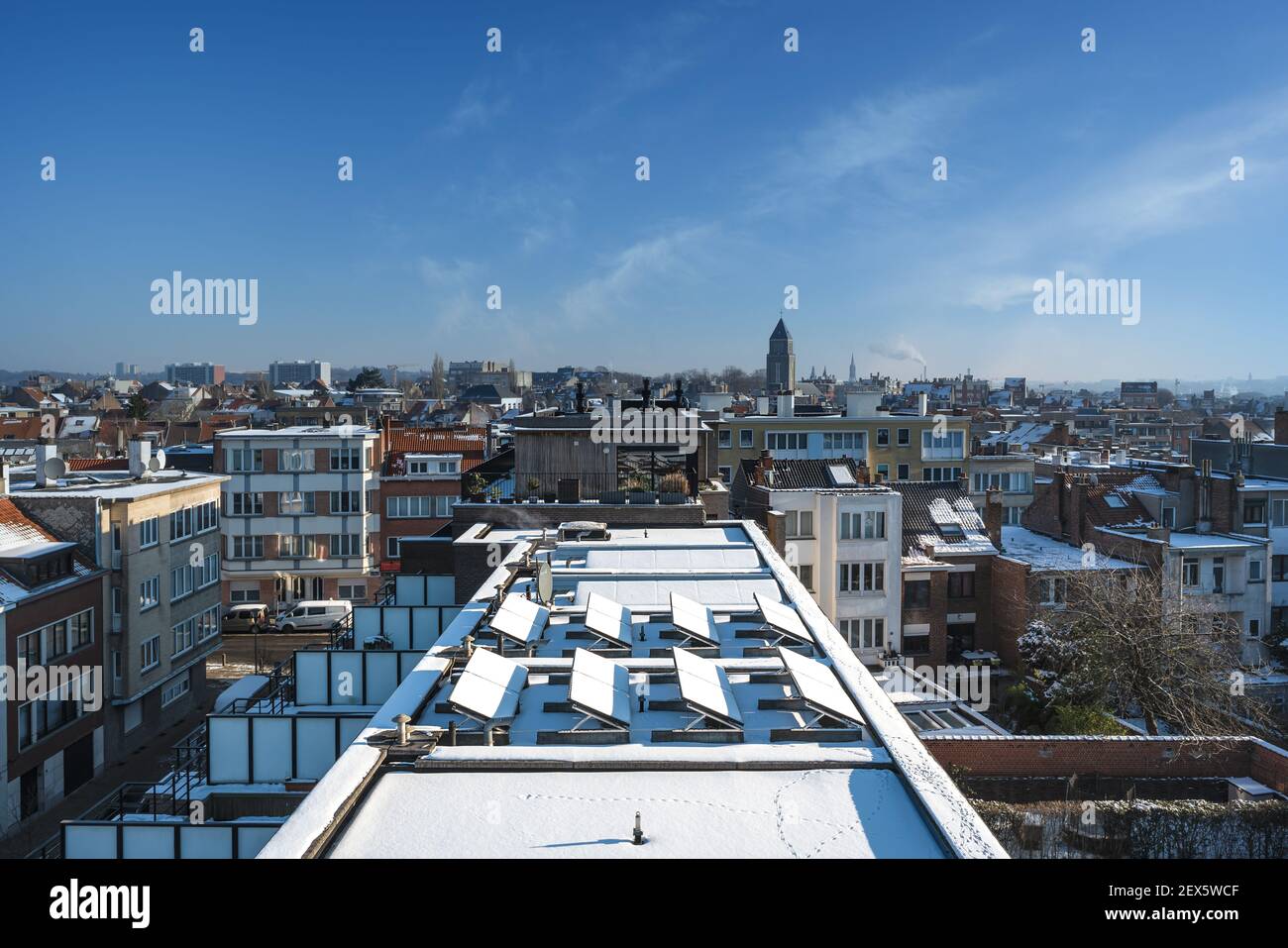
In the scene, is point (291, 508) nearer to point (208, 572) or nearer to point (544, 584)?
point (208, 572)

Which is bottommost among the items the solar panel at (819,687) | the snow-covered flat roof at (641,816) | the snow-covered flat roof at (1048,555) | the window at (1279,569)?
the window at (1279,569)

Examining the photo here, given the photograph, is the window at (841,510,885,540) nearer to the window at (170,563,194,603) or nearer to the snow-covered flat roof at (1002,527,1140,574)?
the snow-covered flat roof at (1002,527,1140,574)

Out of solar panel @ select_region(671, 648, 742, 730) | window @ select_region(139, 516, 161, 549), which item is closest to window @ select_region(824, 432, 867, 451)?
window @ select_region(139, 516, 161, 549)

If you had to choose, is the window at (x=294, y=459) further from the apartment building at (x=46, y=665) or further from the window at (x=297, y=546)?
the apartment building at (x=46, y=665)

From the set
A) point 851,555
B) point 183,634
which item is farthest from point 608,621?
point 183,634

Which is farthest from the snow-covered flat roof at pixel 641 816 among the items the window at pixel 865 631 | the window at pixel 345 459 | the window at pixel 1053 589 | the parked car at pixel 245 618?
the window at pixel 345 459
